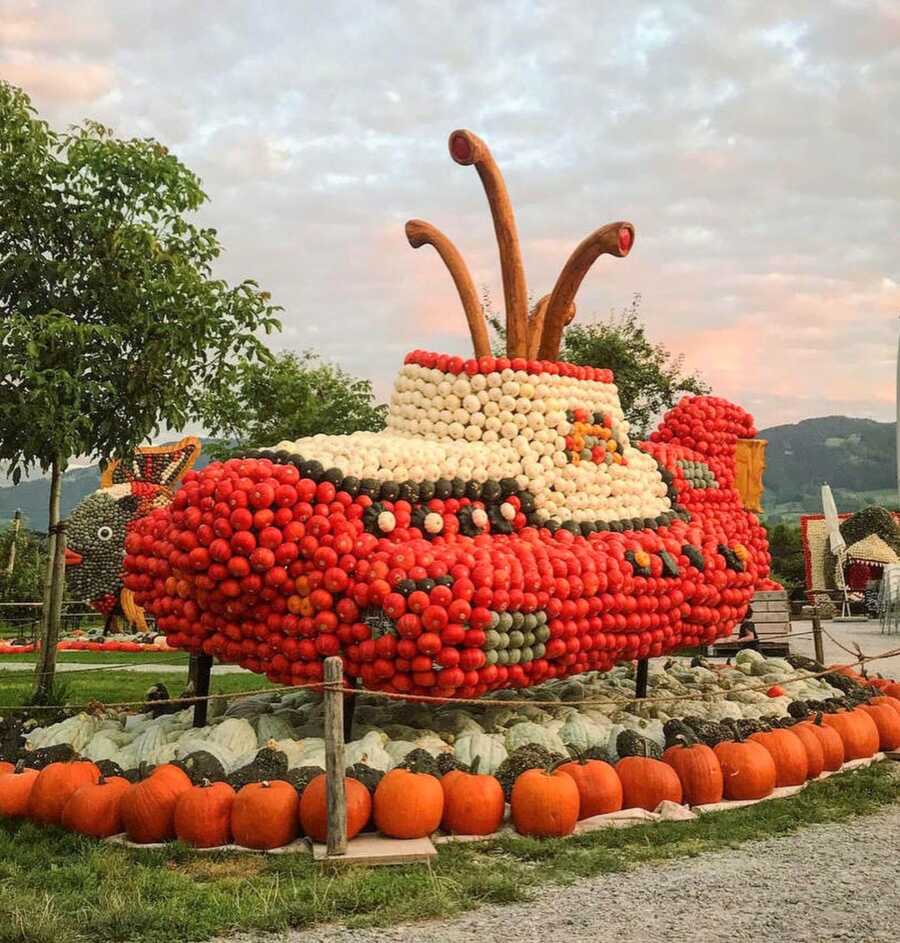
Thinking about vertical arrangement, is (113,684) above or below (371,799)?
below

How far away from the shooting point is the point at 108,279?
909cm

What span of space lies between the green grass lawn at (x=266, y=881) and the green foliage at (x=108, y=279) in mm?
4015

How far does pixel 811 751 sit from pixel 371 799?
3.26 metres

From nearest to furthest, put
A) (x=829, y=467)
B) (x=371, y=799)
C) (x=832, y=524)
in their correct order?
(x=371, y=799)
(x=832, y=524)
(x=829, y=467)

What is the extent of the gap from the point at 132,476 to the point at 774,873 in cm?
1640

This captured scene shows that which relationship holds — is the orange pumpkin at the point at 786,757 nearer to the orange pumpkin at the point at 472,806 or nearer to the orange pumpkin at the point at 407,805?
the orange pumpkin at the point at 472,806

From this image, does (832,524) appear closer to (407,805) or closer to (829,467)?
(407,805)

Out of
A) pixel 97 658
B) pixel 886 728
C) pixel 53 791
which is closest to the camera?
pixel 53 791

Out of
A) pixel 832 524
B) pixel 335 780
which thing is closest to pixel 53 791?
pixel 335 780

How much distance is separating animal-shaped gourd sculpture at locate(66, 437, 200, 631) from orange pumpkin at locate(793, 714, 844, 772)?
13355mm

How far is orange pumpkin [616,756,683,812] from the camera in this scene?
20.7 ft

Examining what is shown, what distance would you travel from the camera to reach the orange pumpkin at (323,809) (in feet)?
18.1

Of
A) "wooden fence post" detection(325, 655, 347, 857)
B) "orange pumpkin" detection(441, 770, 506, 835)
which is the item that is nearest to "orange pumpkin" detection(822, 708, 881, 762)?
"orange pumpkin" detection(441, 770, 506, 835)

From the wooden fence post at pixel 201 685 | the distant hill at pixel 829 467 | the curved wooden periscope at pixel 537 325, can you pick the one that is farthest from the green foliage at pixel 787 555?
the distant hill at pixel 829 467
